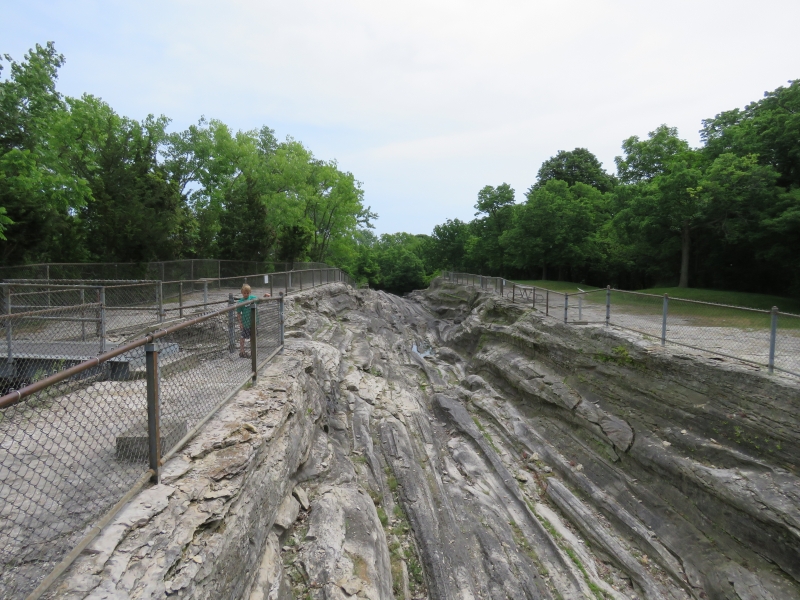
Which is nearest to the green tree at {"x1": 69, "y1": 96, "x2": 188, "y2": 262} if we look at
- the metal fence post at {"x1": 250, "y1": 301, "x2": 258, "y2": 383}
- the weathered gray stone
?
the metal fence post at {"x1": 250, "y1": 301, "x2": 258, "y2": 383}

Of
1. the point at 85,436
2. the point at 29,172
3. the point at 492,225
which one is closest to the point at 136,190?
the point at 29,172

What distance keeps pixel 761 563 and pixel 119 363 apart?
34.9ft

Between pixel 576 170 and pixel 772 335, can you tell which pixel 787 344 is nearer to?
pixel 772 335

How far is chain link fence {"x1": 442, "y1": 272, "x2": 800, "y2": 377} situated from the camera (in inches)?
314

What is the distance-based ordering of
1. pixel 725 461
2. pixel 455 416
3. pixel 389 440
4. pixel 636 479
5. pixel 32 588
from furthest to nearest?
pixel 455 416 → pixel 389 440 → pixel 636 479 → pixel 725 461 → pixel 32 588

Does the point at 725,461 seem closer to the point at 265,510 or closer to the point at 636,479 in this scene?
the point at 636,479

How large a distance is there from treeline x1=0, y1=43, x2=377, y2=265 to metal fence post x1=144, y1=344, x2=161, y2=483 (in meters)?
10.9

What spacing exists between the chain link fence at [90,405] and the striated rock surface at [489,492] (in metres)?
0.25

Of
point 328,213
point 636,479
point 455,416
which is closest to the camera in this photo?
point 636,479

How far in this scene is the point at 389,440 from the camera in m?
11.1

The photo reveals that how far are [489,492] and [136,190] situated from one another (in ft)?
59.5

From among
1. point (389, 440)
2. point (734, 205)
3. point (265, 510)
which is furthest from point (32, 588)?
point (734, 205)

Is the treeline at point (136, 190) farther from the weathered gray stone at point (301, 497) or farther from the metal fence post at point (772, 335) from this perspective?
the metal fence post at point (772, 335)

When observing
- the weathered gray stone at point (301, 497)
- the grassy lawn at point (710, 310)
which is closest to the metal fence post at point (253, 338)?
the weathered gray stone at point (301, 497)
